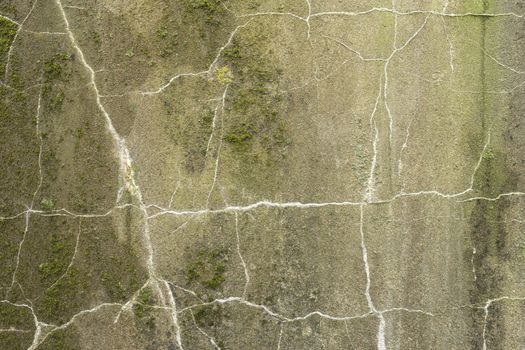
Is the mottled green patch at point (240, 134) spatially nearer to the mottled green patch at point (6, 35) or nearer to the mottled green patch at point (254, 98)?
the mottled green patch at point (254, 98)

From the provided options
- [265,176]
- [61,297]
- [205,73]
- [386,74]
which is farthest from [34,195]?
[386,74]

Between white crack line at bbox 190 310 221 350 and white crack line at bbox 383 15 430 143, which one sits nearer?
white crack line at bbox 190 310 221 350

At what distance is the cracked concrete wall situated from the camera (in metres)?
5.69

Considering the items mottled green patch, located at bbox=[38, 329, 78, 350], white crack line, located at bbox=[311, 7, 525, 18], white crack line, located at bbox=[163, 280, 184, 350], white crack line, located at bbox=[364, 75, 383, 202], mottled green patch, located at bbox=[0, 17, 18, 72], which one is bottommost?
mottled green patch, located at bbox=[38, 329, 78, 350]

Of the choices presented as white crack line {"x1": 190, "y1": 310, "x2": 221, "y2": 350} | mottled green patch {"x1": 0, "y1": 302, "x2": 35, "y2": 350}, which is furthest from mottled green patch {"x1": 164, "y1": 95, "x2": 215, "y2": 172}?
mottled green patch {"x1": 0, "y1": 302, "x2": 35, "y2": 350}

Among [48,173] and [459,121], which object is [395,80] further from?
[48,173]

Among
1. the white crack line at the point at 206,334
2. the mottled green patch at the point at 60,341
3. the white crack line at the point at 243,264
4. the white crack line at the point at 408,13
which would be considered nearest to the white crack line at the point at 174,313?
the white crack line at the point at 206,334

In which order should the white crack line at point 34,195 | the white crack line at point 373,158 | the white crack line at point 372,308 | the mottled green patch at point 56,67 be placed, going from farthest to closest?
1. the mottled green patch at point 56,67
2. the white crack line at point 34,195
3. the white crack line at point 373,158
4. the white crack line at point 372,308

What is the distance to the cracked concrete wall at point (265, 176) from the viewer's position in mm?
5691

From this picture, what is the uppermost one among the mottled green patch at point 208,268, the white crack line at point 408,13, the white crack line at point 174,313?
the white crack line at point 408,13

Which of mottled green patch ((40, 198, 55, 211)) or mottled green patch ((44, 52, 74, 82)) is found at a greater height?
mottled green patch ((44, 52, 74, 82))

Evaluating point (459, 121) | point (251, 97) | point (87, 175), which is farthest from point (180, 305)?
point (459, 121)

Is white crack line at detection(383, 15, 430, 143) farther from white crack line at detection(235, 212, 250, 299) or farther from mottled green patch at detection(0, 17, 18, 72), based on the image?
mottled green patch at detection(0, 17, 18, 72)

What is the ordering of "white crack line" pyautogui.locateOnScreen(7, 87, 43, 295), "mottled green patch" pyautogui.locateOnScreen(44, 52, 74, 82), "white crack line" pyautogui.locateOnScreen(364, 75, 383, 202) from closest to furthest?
"white crack line" pyautogui.locateOnScreen(364, 75, 383, 202), "white crack line" pyautogui.locateOnScreen(7, 87, 43, 295), "mottled green patch" pyautogui.locateOnScreen(44, 52, 74, 82)
